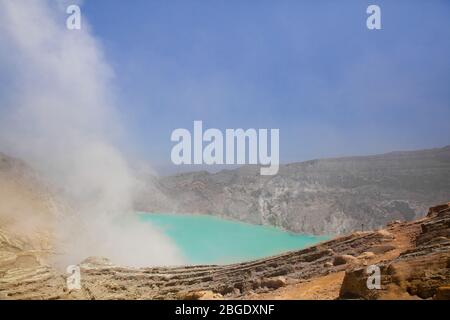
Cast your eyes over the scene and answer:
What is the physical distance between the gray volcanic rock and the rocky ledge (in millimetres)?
9500

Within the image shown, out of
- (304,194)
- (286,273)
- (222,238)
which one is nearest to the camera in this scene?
(286,273)

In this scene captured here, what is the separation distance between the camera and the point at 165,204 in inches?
1011

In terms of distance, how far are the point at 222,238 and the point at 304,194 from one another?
6194 mm

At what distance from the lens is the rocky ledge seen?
7277 mm

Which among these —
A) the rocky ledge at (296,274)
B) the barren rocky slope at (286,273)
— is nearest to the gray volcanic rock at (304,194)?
the barren rocky slope at (286,273)

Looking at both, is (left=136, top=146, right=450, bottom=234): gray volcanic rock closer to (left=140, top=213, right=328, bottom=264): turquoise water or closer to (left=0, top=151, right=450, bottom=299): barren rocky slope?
(left=140, top=213, right=328, bottom=264): turquoise water

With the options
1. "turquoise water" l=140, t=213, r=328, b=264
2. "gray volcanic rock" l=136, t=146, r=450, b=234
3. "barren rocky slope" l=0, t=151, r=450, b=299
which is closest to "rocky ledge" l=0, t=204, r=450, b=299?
"barren rocky slope" l=0, t=151, r=450, b=299

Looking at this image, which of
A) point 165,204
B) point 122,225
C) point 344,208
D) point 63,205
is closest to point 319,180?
point 344,208

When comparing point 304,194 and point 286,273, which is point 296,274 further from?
point 304,194

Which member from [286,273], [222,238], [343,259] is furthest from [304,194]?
[343,259]

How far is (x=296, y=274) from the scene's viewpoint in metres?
10.9
